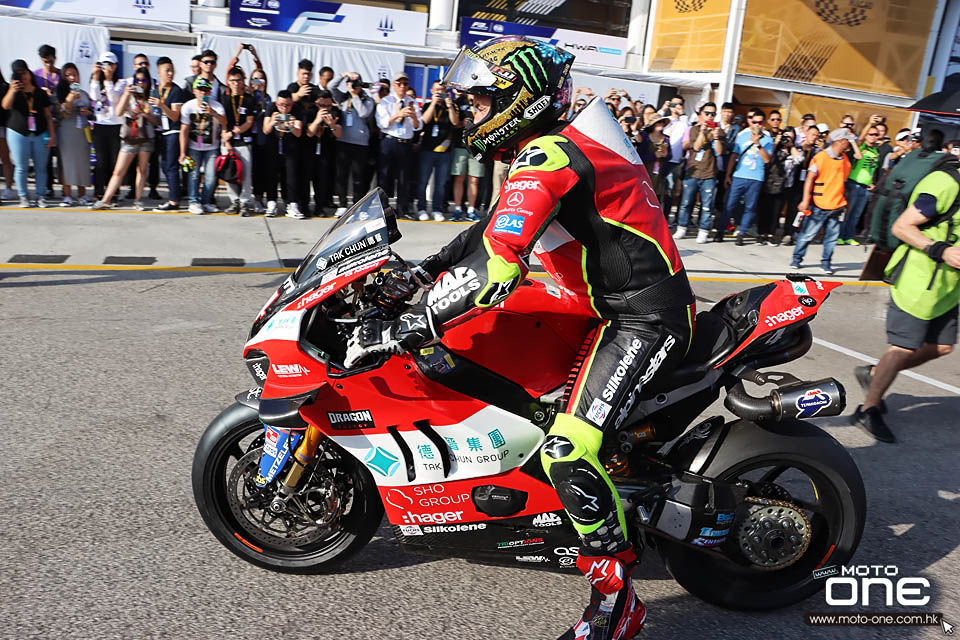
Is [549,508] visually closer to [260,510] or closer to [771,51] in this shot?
[260,510]

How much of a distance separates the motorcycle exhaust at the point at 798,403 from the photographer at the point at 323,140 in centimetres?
926

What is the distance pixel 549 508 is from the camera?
3059 millimetres

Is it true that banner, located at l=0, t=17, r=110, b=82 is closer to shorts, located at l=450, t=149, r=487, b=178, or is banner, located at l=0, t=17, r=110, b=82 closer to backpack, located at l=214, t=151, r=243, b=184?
backpack, located at l=214, t=151, r=243, b=184

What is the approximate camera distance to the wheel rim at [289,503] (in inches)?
123

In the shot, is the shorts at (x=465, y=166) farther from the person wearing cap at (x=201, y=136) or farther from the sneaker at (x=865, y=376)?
the sneaker at (x=865, y=376)

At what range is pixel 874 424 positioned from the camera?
5203mm

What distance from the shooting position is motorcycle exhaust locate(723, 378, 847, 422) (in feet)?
9.93

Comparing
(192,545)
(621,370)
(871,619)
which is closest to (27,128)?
(192,545)

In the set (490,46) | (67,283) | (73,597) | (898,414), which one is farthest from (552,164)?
(67,283)

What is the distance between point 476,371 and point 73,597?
1698 millimetres

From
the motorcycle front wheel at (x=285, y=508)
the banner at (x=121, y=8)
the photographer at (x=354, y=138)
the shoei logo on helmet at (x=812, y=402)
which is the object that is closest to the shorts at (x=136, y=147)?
the photographer at (x=354, y=138)

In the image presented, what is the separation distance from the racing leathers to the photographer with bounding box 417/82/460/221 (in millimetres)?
9442

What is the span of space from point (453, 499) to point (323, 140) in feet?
30.8

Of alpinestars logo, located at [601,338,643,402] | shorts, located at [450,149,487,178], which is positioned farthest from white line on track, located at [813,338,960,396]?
shorts, located at [450,149,487,178]
